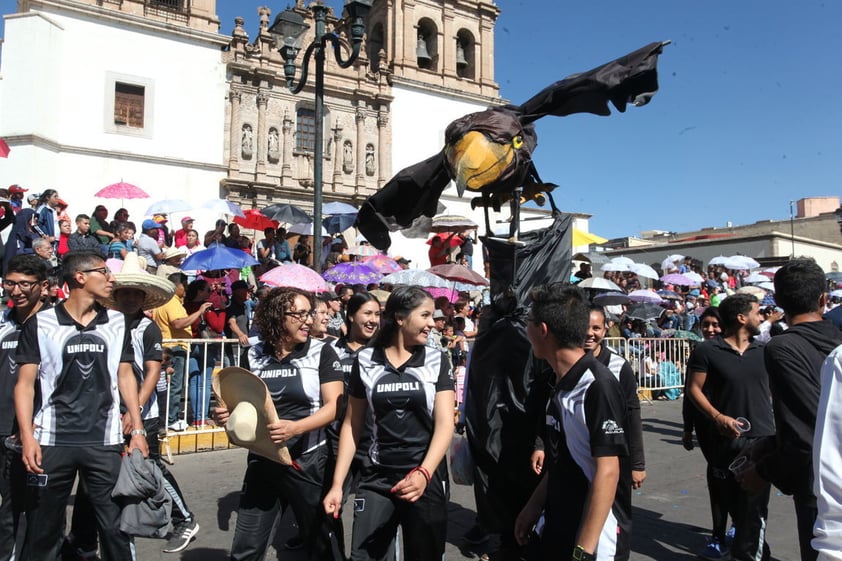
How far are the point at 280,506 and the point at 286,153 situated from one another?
87.2ft

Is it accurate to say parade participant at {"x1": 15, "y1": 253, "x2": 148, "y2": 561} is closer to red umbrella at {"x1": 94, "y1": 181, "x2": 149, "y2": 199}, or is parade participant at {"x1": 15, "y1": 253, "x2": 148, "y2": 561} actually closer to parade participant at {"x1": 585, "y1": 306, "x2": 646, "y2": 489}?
parade participant at {"x1": 585, "y1": 306, "x2": 646, "y2": 489}

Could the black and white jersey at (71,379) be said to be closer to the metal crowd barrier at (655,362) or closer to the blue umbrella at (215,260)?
the blue umbrella at (215,260)

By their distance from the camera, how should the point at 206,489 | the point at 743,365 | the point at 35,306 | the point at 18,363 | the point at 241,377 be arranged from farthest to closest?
the point at 206,489 → the point at 743,365 → the point at 35,306 → the point at 18,363 → the point at 241,377

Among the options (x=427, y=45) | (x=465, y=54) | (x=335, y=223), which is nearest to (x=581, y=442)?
(x=335, y=223)

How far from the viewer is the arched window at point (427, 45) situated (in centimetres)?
3334

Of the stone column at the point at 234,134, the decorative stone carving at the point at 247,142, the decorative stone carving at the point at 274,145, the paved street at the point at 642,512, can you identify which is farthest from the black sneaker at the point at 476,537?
the decorative stone carving at the point at 274,145

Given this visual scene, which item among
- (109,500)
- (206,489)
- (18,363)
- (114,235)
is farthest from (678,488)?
(114,235)

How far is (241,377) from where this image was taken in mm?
3461

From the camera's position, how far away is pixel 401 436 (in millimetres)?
3527

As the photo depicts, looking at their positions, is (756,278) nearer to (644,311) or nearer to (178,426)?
(644,311)

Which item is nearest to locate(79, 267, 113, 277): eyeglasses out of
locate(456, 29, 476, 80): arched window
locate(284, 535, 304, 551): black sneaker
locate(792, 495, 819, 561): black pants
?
locate(284, 535, 304, 551): black sneaker

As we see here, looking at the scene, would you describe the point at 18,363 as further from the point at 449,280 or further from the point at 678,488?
the point at 449,280

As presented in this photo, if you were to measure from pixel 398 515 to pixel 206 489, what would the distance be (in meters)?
3.83

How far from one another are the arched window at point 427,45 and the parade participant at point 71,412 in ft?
102
